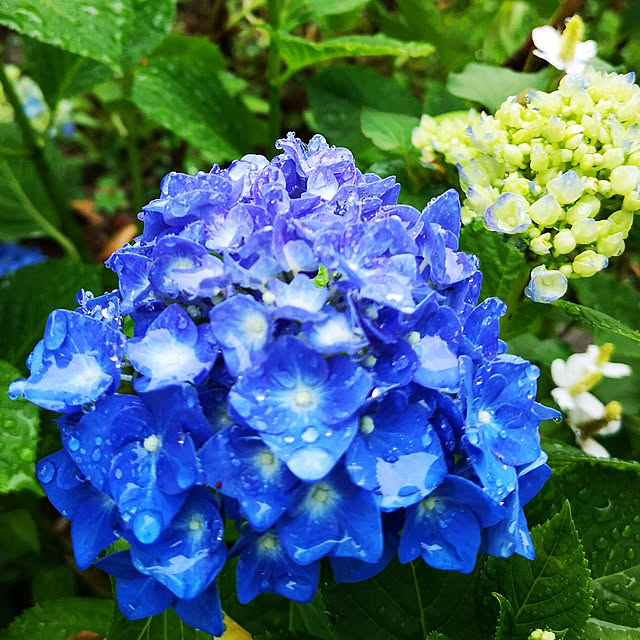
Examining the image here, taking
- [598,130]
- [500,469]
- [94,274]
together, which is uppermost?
[598,130]

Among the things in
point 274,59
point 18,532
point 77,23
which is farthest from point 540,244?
point 18,532

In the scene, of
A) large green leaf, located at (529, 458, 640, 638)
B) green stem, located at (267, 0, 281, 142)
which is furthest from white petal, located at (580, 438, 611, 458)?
green stem, located at (267, 0, 281, 142)

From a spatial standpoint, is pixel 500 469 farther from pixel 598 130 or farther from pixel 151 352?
pixel 598 130

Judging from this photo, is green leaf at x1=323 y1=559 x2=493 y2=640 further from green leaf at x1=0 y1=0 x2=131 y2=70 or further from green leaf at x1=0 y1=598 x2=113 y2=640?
green leaf at x1=0 y1=0 x2=131 y2=70

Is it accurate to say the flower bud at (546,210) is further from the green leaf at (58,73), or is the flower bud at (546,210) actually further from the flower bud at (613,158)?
the green leaf at (58,73)

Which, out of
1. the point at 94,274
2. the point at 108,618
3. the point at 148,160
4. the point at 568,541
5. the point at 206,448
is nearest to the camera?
the point at 206,448

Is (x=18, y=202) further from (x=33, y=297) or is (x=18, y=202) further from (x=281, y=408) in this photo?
(x=281, y=408)

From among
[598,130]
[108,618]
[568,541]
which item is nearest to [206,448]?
[568,541]
